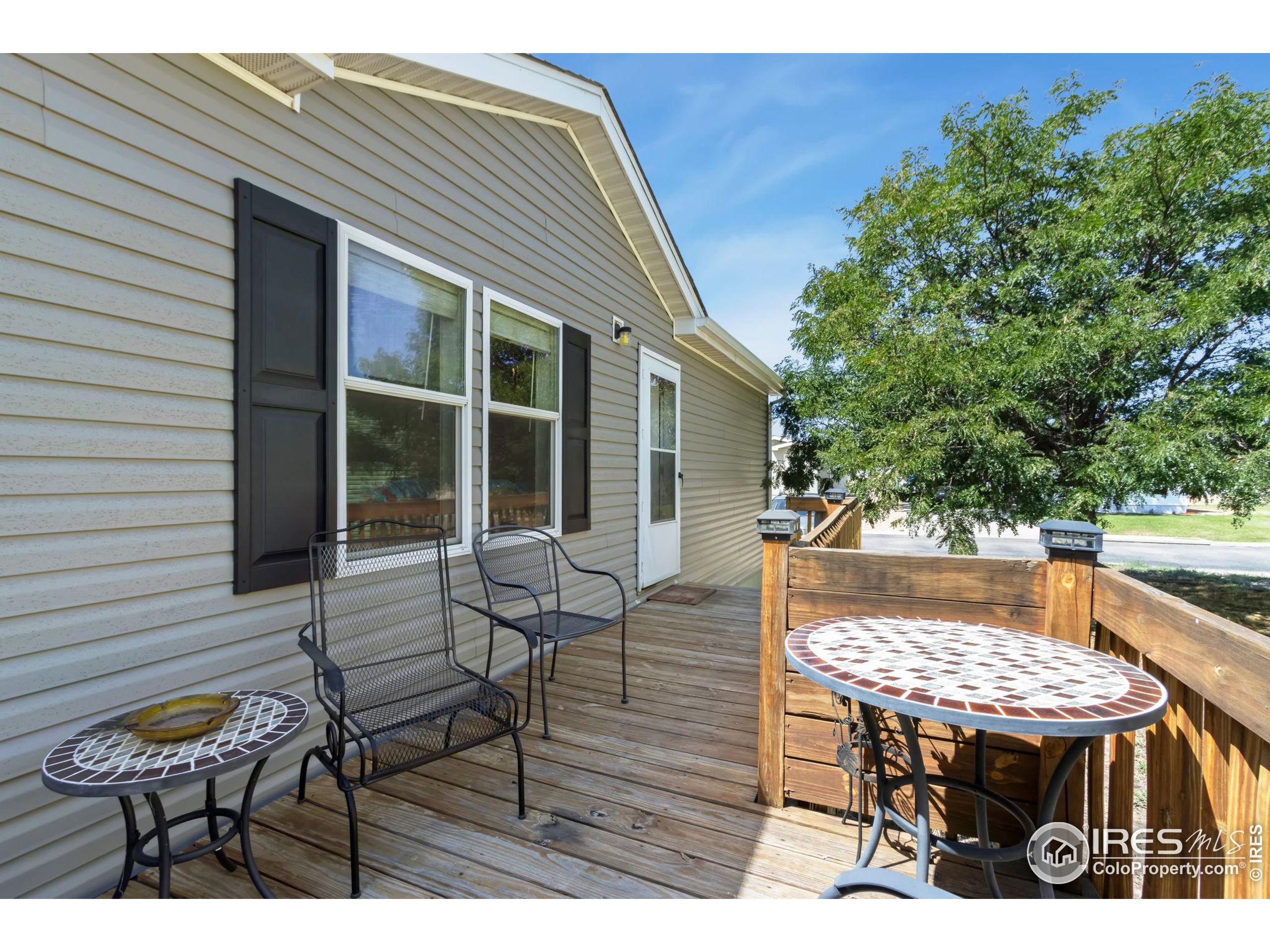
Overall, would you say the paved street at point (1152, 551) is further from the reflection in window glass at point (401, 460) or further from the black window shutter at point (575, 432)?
the reflection in window glass at point (401, 460)

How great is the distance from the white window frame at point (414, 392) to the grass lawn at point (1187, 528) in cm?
1638

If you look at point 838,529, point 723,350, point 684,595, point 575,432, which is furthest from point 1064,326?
point 575,432

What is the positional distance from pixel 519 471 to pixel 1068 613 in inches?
114

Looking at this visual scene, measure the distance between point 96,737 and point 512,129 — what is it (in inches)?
146

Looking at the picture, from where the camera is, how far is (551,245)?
408 cm

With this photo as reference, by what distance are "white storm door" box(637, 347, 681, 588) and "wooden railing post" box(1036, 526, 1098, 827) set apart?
387 centimetres

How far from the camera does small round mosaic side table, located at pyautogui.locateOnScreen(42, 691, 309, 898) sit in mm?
1264

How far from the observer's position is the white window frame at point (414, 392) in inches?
95.1

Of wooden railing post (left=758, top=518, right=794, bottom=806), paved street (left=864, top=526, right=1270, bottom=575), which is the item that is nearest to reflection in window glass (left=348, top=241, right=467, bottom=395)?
wooden railing post (left=758, top=518, right=794, bottom=806)

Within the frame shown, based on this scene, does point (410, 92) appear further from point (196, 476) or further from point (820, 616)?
point (820, 616)

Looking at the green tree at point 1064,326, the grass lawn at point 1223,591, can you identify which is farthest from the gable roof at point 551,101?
the grass lawn at point 1223,591

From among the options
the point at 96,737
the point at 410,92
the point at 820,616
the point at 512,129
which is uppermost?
the point at 512,129

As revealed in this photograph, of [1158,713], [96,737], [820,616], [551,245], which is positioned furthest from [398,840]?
[551,245]

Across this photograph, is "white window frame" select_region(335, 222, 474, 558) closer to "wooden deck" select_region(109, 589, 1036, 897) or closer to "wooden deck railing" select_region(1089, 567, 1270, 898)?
"wooden deck" select_region(109, 589, 1036, 897)
